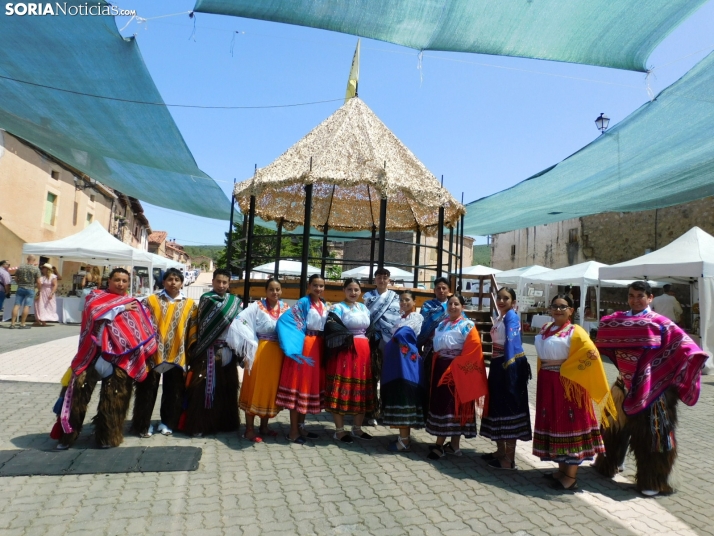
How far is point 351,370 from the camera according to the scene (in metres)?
4.23

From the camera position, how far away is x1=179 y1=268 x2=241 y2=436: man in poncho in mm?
4195

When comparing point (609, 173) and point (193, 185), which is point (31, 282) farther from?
point (609, 173)

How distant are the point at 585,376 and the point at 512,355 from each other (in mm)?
533

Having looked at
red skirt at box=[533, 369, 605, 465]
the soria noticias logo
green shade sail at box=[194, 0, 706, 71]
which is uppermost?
green shade sail at box=[194, 0, 706, 71]

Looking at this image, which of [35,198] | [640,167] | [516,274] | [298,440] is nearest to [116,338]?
[298,440]

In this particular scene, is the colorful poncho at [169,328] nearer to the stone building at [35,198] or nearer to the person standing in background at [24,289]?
the person standing in background at [24,289]

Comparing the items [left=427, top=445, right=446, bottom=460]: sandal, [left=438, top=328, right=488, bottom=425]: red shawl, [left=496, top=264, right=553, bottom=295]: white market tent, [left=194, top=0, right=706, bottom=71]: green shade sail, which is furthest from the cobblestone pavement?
[left=496, top=264, right=553, bottom=295]: white market tent

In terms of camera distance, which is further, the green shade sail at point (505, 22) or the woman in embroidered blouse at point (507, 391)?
the green shade sail at point (505, 22)

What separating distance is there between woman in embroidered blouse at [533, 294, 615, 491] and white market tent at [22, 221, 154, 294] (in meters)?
11.7

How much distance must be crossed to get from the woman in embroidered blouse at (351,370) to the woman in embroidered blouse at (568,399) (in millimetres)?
1434

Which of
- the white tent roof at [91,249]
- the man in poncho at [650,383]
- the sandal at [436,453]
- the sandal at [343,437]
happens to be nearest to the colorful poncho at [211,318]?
the sandal at [343,437]

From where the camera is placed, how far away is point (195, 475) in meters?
3.34

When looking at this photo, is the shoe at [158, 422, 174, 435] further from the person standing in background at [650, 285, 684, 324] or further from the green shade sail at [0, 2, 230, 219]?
the person standing in background at [650, 285, 684, 324]

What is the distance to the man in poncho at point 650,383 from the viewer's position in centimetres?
335
